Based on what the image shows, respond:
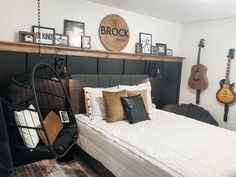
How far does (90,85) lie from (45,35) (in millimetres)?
969

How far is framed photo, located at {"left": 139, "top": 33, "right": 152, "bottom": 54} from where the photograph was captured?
3.83 m

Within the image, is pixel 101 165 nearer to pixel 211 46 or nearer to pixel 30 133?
pixel 30 133

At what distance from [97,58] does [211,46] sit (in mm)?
2479

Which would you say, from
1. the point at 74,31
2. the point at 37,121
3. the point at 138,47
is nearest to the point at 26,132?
the point at 37,121

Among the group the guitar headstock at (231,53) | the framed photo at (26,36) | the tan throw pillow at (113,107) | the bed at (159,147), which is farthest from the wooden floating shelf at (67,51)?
the guitar headstock at (231,53)

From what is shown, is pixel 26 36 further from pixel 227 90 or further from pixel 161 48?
pixel 227 90

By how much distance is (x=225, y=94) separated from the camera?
377 centimetres

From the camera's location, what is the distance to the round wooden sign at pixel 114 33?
3.32m

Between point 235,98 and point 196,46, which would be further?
point 196,46

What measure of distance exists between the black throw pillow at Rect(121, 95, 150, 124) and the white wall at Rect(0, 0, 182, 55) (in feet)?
3.64

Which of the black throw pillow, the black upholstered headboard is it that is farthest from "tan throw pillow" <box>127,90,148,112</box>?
the black upholstered headboard

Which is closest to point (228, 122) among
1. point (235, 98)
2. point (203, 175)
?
point (235, 98)

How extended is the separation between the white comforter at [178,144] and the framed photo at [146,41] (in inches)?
61.2

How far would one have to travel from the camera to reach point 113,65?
3420mm
